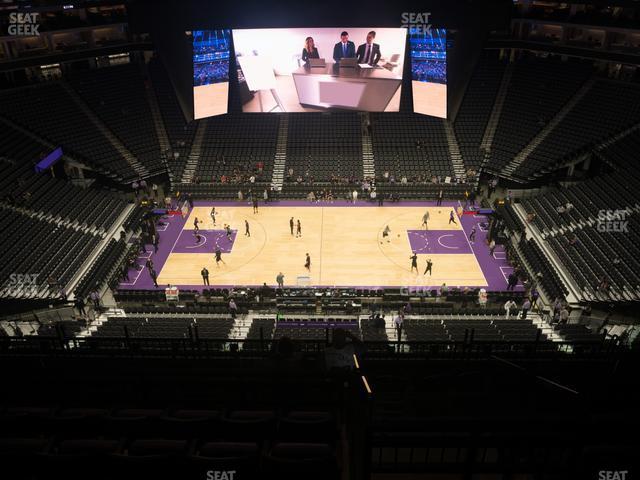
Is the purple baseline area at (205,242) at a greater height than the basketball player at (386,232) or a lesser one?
lesser

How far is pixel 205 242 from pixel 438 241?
1453 centimetres

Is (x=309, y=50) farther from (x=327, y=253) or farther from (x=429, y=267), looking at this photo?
(x=429, y=267)

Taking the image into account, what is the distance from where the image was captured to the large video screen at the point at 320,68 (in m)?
34.1

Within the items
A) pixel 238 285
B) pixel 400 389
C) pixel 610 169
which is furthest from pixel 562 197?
pixel 400 389

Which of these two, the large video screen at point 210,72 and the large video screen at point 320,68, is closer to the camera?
the large video screen at point 320,68

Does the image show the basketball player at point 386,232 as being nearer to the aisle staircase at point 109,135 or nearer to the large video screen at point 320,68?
the large video screen at point 320,68

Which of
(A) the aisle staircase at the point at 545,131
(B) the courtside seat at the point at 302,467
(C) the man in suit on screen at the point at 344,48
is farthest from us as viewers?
(A) the aisle staircase at the point at 545,131

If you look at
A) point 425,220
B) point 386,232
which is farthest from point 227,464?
point 425,220

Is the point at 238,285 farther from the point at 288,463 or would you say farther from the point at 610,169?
the point at 610,169

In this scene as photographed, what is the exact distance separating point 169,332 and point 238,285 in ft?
26.4

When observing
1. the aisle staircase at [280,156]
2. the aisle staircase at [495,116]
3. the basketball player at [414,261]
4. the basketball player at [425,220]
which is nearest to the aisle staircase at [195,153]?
the aisle staircase at [280,156]

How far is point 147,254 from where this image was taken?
97.9 ft

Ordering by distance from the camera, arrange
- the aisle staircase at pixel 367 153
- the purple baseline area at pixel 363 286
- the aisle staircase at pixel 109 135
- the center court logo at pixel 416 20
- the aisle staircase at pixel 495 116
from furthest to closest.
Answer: the aisle staircase at pixel 495 116
the aisle staircase at pixel 367 153
the aisle staircase at pixel 109 135
the center court logo at pixel 416 20
the purple baseline area at pixel 363 286

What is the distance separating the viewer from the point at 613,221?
27359 millimetres
